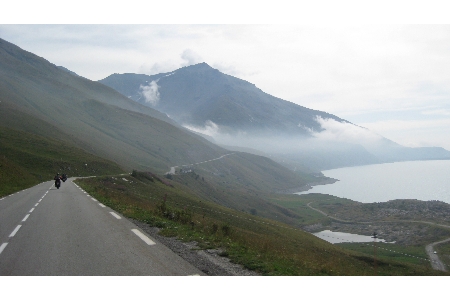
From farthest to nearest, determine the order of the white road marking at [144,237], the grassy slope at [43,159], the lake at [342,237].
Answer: the lake at [342,237] → the grassy slope at [43,159] → the white road marking at [144,237]

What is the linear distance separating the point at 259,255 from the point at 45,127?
145m

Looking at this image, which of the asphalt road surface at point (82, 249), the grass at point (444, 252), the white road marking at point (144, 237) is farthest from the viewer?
the grass at point (444, 252)

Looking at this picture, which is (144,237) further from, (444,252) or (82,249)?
(444,252)

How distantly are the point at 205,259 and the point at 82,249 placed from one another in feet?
13.6

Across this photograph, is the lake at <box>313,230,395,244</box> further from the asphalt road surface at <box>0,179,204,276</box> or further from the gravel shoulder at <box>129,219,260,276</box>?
the gravel shoulder at <box>129,219,260,276</box>

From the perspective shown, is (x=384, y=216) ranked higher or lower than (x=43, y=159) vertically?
lower

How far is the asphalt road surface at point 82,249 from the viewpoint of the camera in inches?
368

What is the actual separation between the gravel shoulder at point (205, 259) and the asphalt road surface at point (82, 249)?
11.4 inches

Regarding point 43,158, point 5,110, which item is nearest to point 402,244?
point 43,158

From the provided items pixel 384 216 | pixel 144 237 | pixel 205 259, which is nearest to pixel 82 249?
pixel 144 237

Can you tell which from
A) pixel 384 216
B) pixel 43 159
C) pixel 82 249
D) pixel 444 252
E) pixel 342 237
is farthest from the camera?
pixel 384 216

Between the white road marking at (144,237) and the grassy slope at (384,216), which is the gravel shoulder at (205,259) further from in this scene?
the grassy slope at (384,216)

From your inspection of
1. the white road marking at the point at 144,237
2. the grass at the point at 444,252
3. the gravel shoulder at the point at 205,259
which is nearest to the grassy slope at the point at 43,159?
the white road marking at the point at 144,237

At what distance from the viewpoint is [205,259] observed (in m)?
10.6
